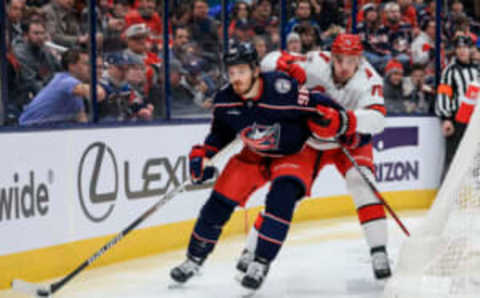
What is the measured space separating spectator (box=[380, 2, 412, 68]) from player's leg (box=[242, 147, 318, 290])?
3710 millimetres

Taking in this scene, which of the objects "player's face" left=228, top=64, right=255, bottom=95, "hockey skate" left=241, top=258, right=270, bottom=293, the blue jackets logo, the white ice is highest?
"player's face" left=228, top=64, right=255, bottom=95

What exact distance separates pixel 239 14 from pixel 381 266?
254 cm

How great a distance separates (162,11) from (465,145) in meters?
2.55

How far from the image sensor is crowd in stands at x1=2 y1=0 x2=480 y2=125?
15.3ft

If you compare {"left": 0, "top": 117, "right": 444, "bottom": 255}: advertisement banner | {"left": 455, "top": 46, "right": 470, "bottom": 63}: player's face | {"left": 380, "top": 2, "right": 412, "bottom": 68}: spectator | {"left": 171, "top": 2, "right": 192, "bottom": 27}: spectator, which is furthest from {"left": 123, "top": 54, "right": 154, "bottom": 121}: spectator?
{"left": 455, "top": 46, "right": 470, "bottom": 63}: player's face

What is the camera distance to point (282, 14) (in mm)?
6828

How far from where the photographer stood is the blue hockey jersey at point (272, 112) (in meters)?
4.08

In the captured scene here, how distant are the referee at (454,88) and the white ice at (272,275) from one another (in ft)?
6.08

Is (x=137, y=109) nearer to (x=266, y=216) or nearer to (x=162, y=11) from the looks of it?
(x=162, y=11)

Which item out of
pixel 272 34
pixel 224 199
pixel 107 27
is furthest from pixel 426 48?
pixel 224 199

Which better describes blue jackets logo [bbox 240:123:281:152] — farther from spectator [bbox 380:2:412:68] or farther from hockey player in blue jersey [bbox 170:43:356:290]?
spectator [bbox 380:2:412:68]

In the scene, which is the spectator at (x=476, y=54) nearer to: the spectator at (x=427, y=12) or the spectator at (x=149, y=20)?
the spectator at (x=427, y=12)

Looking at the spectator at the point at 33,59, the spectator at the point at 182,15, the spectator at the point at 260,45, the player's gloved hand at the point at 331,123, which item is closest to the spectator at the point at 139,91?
the spectator at the point at 182,15

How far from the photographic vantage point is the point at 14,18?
14.9ft
